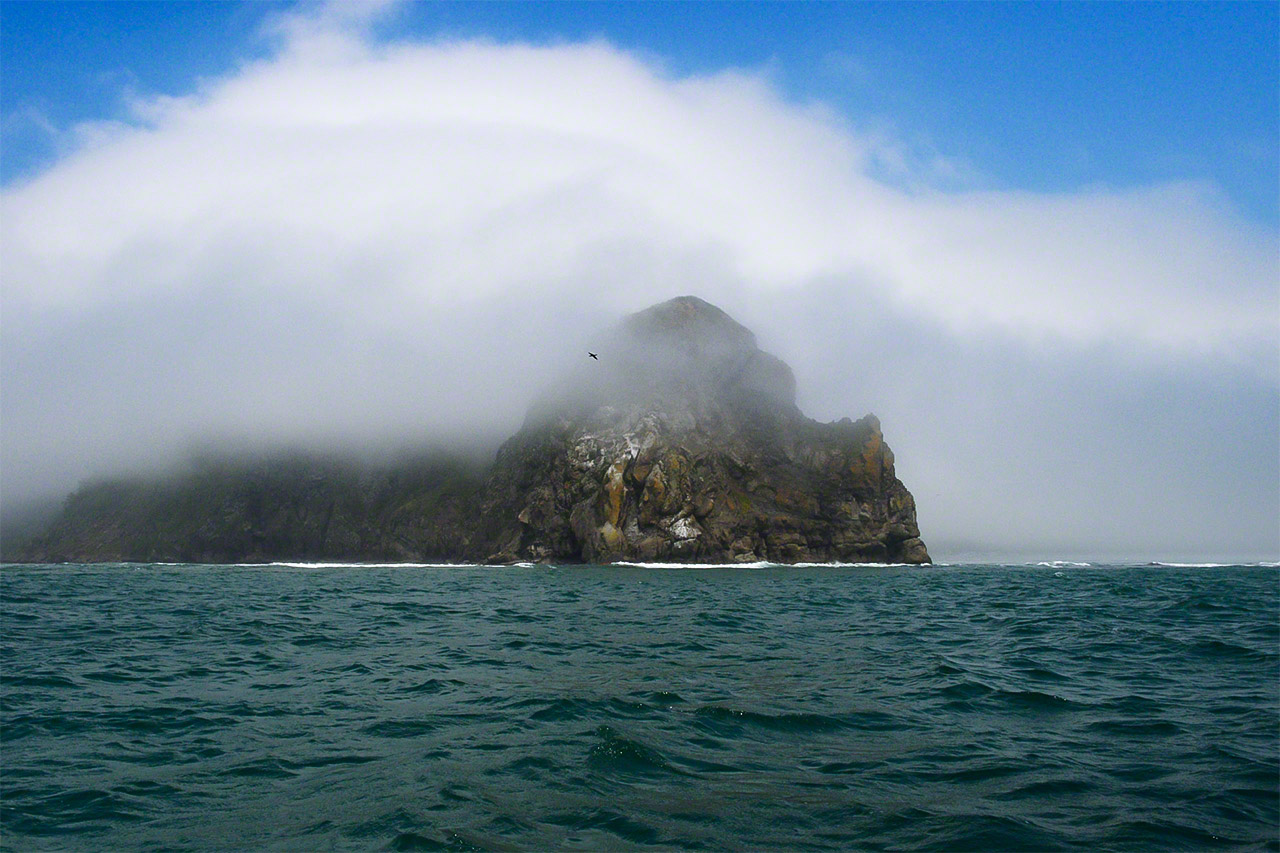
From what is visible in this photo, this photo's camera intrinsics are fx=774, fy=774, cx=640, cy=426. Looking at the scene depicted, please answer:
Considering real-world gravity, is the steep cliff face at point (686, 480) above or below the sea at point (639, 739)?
above

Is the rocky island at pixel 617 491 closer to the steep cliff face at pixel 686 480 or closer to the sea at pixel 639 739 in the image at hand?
the steep cliff face at pixel 686 480

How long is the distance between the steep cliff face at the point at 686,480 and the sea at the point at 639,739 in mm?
107246

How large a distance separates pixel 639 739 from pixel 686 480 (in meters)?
125

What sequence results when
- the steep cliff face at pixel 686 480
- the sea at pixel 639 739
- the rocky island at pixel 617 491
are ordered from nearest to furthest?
the sea at pixel 639 739 → the steep cliff face at pixel 686 480 → the rocky island at pixel 617 491

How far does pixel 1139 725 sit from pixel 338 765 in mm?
13592

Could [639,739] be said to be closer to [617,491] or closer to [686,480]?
[617,491]

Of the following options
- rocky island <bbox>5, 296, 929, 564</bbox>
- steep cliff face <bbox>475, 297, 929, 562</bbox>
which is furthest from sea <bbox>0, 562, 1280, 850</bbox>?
rocky island <bbox>5, 296, 929, 564</bbox>

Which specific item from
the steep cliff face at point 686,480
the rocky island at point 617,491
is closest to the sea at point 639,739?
the steep cliff face at point 686,480

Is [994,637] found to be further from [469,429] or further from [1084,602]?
[469,429]

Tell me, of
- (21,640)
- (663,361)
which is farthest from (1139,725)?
(663,361)

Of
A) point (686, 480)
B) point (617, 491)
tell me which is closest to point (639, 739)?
point (617, 491)

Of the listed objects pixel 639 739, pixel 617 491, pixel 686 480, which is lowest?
pixel 639 739

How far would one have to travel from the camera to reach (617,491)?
134 m

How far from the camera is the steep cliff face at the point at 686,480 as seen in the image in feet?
439
